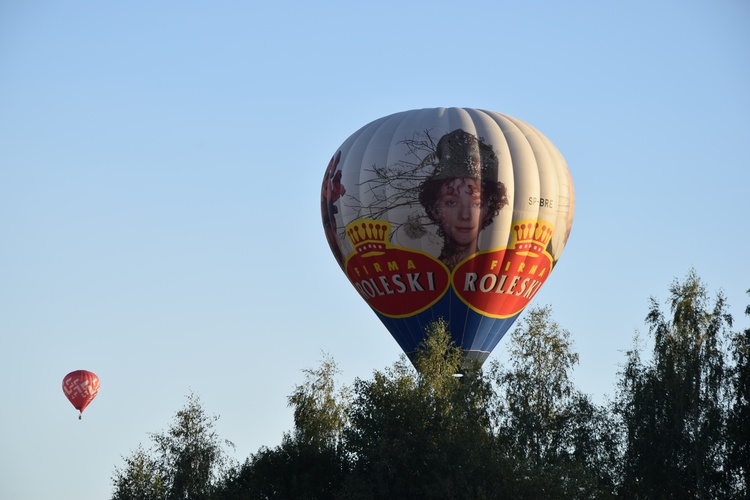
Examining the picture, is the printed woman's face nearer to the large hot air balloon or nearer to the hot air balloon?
the large hot air balloon

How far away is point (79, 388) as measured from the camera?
269ft

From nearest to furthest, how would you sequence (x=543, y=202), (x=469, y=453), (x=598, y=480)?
(x=469, y=453) < (x=598, y=480) < (x=543, y=202)

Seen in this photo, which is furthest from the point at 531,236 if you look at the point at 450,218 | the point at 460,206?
the point at 450,218

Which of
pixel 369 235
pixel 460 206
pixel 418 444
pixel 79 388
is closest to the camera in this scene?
pixel 418 444

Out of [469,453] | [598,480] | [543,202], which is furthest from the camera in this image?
[543,202]

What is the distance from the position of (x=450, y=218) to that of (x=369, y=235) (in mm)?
2993

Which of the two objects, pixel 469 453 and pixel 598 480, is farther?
pixel 598 480

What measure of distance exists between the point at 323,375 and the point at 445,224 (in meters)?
8.56

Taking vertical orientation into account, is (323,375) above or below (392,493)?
above

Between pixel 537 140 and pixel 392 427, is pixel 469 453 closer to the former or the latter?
pixel 392 427

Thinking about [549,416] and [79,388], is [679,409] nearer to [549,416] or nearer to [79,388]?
[549,416]

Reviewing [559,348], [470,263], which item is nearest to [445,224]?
[470,263]

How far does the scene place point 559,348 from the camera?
61719 mm

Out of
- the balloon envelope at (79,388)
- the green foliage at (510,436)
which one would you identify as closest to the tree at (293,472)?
the green foliage at (510,436)
